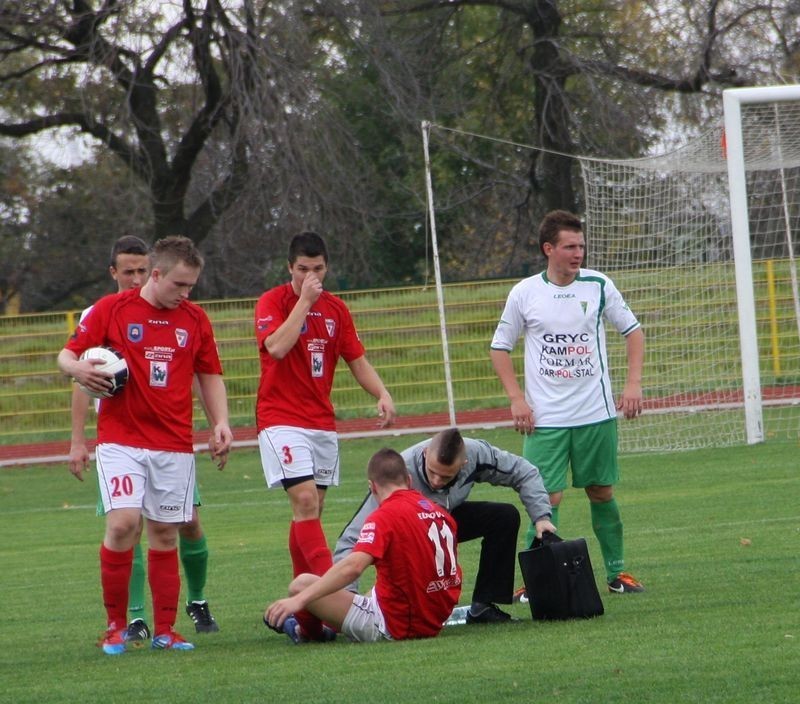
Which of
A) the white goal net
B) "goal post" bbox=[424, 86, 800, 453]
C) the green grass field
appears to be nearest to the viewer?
the green grass field

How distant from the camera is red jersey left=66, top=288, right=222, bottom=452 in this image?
687cm

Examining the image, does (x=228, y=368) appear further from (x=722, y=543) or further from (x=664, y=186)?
(x=722, y=543)

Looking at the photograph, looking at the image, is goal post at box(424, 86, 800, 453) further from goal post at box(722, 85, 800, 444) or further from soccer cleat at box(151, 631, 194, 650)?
soccer cleat at box(151, 631, 194, 650)

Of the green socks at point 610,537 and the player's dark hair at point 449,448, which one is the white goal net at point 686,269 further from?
the player's dark hair at point 449,448

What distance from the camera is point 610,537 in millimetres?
Answer: 7926

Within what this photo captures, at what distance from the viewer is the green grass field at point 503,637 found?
17.4 ft

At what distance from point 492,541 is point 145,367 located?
2004mm

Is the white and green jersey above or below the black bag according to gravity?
above

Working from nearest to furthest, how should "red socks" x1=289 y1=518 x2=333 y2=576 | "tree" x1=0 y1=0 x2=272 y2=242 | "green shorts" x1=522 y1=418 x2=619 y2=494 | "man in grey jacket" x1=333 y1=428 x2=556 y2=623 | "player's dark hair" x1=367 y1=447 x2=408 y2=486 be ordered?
1. "player's dark hair" x1=367 y1=447 x2=408 y2=486
2. "man in grey jacket" x1=333 y1=428 x2=556 y2=623
3. "red socks" x1=289 y1=518 x2=333 y2=576
4. "green shorts" x1=522 y1=418 x2=619 y2=494
5. "tree" x1=0 y1=0 x2=272 y2=242

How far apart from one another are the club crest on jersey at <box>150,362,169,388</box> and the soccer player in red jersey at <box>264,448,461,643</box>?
1191 millimetres

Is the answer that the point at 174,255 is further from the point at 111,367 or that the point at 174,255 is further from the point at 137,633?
the point at 137,633

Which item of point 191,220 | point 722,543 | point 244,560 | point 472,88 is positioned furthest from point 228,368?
point 722,543

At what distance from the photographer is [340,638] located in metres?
7.01

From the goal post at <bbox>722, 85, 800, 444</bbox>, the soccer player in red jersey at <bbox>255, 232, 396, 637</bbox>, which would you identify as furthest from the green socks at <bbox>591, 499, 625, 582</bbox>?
the goal post at <bbox>722, 85, 800, 444</bbox>
